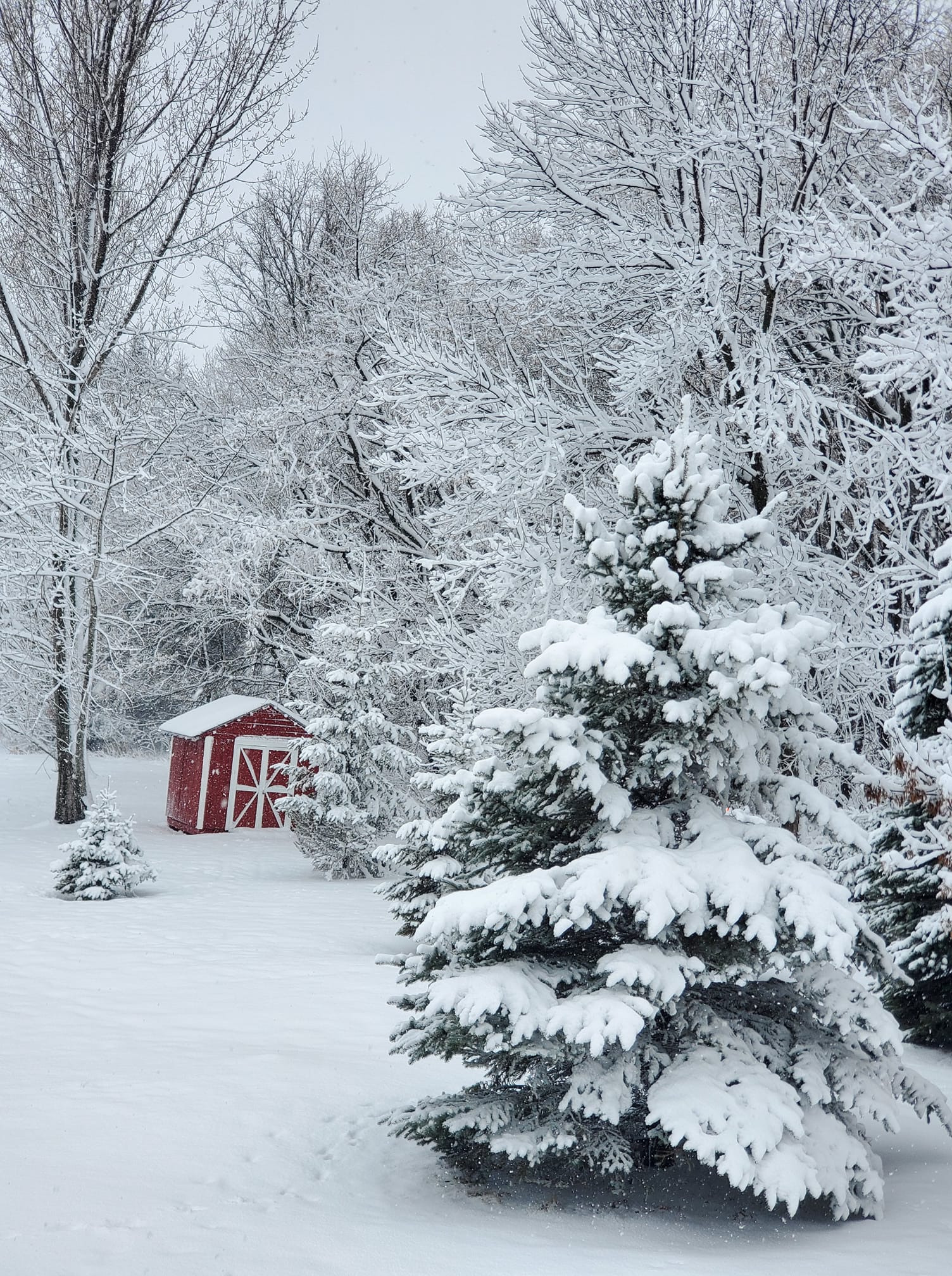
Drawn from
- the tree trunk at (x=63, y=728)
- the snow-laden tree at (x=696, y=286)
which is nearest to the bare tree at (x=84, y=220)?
the tree trunk at (x=63, y=728)

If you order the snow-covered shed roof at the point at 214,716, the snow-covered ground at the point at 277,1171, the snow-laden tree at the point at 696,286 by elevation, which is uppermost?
the snow-laden tree at the point at 696,286

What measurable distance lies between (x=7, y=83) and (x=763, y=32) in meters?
12.9

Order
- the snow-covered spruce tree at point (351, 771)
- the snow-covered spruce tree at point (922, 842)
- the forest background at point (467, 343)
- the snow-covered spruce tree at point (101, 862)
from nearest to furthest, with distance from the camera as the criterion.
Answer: the snow-covered spruce tree at point (922, 842), the forest background at point (467, 343), the snow-covered spruce tree at point (101, 862), the snow-covered spruce tree at point (351, 771)

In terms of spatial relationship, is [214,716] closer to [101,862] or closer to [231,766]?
[231,766]

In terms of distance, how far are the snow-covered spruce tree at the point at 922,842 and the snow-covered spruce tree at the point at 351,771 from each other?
9.08m

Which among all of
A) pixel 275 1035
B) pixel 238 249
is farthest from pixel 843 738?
pixel 238 249

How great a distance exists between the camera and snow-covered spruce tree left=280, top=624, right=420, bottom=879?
1619 cm

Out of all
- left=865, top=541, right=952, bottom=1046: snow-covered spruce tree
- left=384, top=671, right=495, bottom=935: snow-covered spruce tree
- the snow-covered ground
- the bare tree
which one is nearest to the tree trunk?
the bare tree

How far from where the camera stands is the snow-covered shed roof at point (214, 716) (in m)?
21.2

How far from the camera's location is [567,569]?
33.9ft

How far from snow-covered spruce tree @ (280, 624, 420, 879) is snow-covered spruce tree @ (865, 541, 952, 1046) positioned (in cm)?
908

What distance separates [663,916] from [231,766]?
18494 millimetres

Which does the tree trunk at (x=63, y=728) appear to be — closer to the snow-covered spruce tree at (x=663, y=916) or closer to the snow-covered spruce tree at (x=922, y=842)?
the snow-covered spruce tree at (x=922, y=842)

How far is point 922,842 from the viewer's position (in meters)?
6.84
